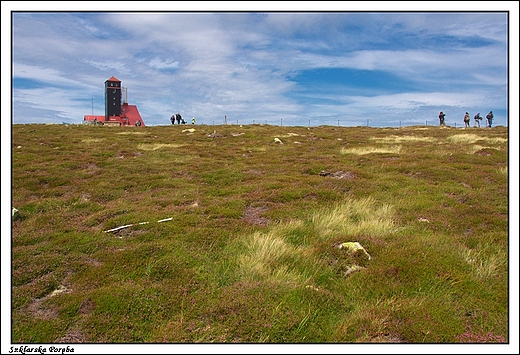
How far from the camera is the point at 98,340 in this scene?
5.46 meters

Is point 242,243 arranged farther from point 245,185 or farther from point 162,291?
point 245,185

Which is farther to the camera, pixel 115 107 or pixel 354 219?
pixel 115 107

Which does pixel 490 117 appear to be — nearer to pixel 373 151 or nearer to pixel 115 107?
pixel 373 151

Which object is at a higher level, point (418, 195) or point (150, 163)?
point (150, 163)

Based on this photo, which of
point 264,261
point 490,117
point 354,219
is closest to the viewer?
point 264,261

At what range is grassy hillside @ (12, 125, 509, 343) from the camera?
565 cm

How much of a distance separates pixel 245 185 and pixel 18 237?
8.77m

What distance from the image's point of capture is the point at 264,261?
766 centimetres

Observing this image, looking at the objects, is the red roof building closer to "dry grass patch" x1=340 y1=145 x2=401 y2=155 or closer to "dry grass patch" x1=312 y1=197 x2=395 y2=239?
"dry grass patch" x1=340 y1=145 x2=401 y2=155

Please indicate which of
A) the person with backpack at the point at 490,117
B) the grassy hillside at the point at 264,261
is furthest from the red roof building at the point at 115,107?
the grassy hillside at the point at 264,261

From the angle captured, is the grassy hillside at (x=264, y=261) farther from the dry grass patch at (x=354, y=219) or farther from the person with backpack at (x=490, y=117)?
the person with backpack at (x=490, y=117)

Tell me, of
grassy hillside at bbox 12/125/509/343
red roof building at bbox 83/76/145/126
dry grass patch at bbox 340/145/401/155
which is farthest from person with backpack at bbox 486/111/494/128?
red roof building at bbox 83/76/145/126

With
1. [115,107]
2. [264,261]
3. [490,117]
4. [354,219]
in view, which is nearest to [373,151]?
[354,219]

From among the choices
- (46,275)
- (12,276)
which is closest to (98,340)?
(46,275)
